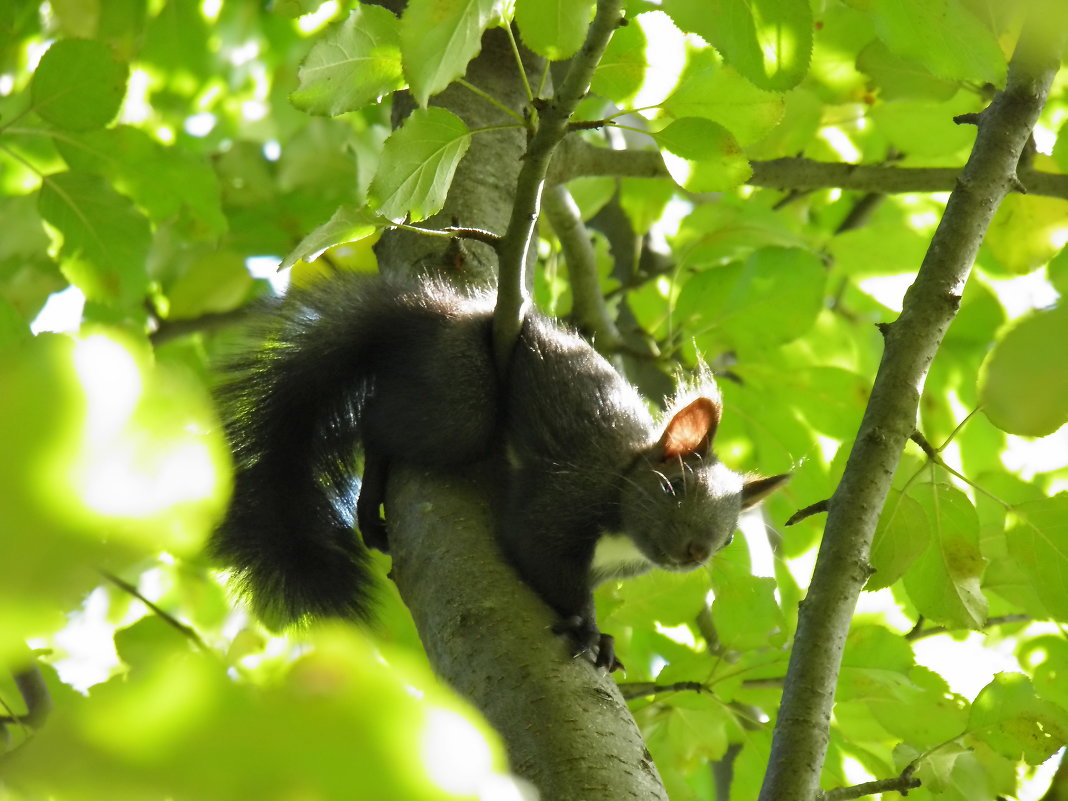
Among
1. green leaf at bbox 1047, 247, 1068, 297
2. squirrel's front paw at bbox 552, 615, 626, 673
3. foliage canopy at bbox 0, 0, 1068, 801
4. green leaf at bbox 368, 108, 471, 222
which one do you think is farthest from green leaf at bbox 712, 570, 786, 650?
green leaf at bbox 368, 108, 471, 222

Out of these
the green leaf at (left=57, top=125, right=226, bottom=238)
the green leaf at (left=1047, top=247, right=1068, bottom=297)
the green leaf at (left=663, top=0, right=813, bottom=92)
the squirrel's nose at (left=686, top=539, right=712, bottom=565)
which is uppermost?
the green leaf at (left=1047, top=247, right=1068, bottom=297)

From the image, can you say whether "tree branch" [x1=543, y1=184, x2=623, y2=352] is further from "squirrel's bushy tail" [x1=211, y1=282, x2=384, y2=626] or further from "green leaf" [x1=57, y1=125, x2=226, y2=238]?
"green leaf" [x1=57, y1=125, x2=226, y2=238]

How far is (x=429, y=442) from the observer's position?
7.02 feet

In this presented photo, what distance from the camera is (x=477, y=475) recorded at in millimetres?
2092

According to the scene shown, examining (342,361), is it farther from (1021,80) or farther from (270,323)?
(1021,80)

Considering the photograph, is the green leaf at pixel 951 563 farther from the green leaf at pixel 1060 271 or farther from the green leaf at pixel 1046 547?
the green leaf at pixel 1060 271

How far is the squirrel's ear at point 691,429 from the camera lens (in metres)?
2.49

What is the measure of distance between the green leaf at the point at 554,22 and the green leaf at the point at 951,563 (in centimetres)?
104

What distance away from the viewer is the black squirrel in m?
2.26

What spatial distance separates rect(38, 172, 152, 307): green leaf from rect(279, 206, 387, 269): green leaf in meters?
1.15

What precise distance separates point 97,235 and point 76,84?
339 mm

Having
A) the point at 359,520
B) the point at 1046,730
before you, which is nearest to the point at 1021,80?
the point at 1046,730

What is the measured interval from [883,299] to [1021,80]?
115 cm

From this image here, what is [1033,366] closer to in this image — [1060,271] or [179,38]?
[1060,271]
